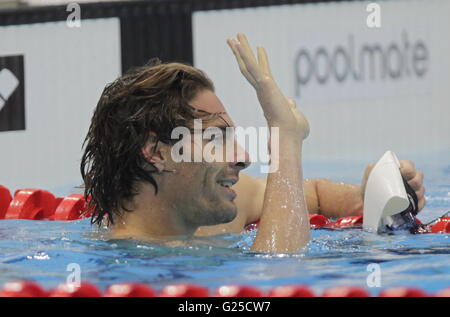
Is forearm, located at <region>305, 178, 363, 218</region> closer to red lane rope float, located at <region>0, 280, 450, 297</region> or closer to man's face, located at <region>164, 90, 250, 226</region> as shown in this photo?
man's face, located at <region>164, 90, 250, 226</region>

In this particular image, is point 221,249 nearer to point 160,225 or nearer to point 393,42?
point 160,225

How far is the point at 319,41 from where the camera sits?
489 centimetres

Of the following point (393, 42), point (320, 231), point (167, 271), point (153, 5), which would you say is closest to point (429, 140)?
point (393, 42)

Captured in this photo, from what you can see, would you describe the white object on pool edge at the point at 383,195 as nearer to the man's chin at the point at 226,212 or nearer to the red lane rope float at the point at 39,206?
the red lane rope float at the point at 39,206

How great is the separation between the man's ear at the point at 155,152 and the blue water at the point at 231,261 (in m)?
0.22

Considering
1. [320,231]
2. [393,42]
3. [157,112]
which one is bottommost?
[320,231]

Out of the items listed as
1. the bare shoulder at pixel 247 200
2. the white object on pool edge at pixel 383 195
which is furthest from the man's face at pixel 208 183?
the white object on pool edge at pixel 383 195

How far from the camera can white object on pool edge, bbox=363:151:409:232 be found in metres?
2.62

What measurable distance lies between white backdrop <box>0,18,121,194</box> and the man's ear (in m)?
2.91

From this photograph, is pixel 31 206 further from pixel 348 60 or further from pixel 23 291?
pixel 348 60

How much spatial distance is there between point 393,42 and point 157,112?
116 inches

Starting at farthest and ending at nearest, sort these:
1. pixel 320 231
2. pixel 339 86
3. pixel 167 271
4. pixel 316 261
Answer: pixel 339 86 → pixel 320 231 → pixel 316 261 → pixel 167 271

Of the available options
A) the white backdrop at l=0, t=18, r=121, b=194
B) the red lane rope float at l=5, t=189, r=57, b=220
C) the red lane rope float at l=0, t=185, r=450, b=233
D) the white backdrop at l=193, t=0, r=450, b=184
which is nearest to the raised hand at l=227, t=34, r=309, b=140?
the red lane rope float at l=0, t=185, r=450, b=233

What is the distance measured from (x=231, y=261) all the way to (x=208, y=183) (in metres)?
0.22
